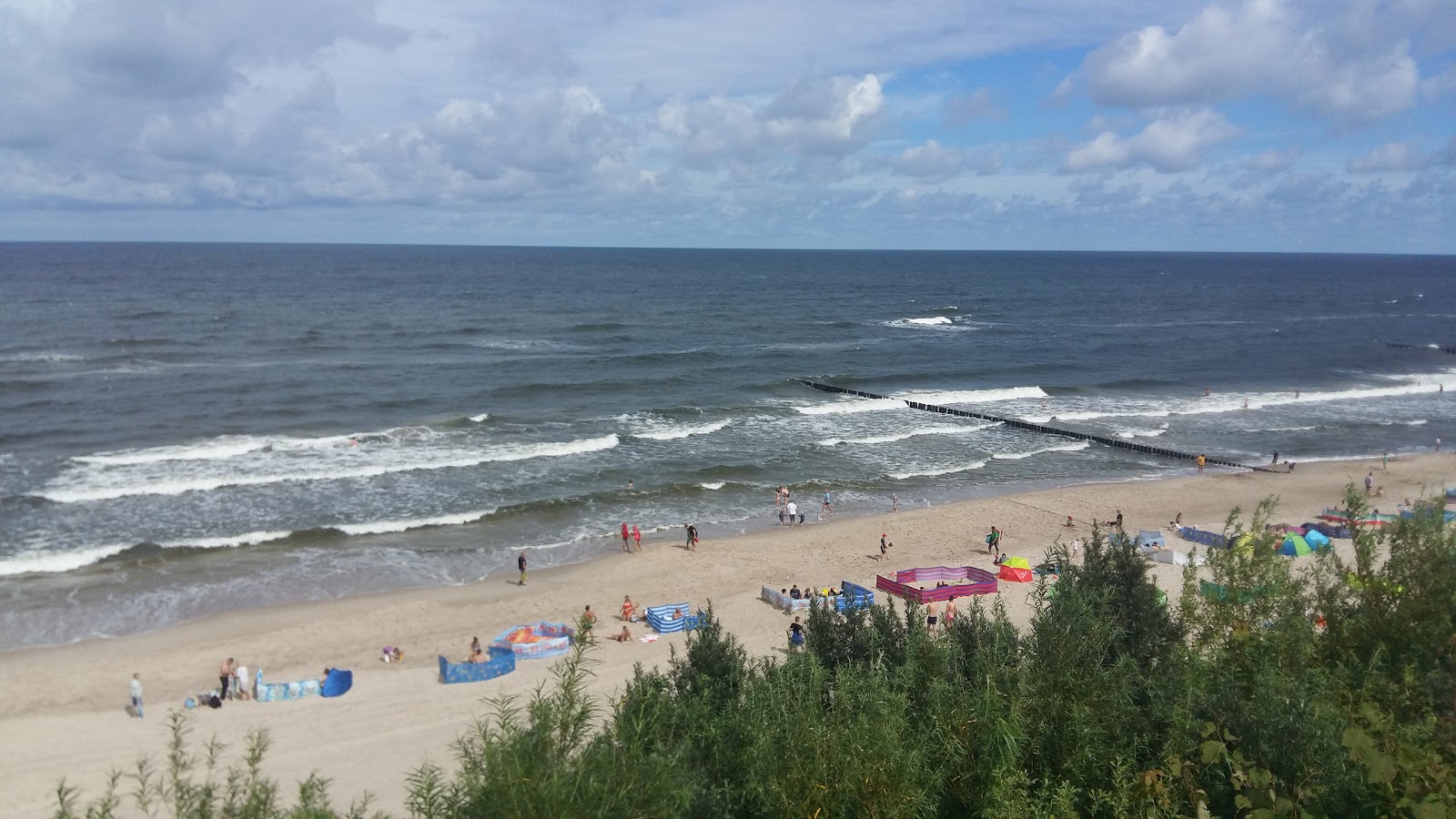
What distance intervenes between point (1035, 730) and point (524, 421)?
39648 millimetres

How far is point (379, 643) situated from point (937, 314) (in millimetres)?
85145

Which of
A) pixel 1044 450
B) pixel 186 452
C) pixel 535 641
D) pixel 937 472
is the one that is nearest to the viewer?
pixel 535 641

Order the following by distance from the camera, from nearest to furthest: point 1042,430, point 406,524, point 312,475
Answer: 1. point 406,524
2. point 312,475
3. point 1042,430

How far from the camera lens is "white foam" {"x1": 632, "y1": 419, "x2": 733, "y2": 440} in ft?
147

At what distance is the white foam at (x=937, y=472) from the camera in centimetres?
4025

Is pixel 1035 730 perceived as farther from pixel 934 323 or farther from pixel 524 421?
pixel 934 323

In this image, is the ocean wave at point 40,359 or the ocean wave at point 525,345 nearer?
the ocean wave at point 40,359

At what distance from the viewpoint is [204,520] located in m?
32.1

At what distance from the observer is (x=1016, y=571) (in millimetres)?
27750

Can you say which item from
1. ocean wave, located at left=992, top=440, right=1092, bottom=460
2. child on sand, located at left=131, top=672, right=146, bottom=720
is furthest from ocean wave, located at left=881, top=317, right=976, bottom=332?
child on sand, located at left=131, top=672, right=146, bottom=720

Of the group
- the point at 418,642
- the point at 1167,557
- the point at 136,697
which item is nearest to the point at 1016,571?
the point at 1167,557

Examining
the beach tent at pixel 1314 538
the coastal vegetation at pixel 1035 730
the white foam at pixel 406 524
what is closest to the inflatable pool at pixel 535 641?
the white foam at pixel 406 524

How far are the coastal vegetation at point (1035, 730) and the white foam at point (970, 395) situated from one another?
139ft

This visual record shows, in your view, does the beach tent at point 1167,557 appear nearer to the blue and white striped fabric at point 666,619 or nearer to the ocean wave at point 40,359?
the blue and white striped fabric at point 666,619
